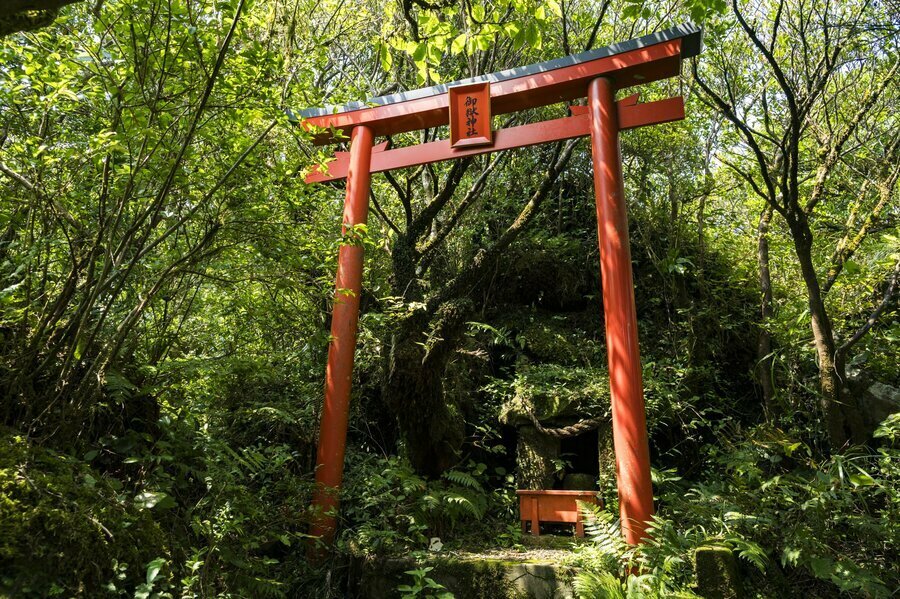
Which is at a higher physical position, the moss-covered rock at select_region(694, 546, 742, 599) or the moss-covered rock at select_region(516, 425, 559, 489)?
the moss-covered rock at select_region(516, 425, 559, 489)

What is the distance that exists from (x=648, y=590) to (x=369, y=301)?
455 cm

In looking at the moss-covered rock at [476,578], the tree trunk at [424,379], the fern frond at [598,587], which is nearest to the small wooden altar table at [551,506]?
the tree trunk at [424,379]

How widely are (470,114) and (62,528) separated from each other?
4.52 metres

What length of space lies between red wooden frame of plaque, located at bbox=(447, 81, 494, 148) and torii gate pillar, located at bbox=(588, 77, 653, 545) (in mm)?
952

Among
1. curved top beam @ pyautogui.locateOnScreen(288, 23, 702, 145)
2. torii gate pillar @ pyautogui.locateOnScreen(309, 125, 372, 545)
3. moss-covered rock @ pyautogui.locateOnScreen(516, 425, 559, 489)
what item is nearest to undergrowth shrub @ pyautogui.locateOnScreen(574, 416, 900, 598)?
moss-covered rock @ pyautogui.locateOnScreen(516, 425, 559, 489)

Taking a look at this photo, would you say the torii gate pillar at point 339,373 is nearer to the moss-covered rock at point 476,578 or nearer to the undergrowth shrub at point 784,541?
the moss-covered rock at point 476,578

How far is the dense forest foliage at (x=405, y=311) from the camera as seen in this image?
2.90 meters

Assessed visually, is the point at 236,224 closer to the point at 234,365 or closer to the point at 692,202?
the point at 234,365

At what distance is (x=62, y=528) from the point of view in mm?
2430

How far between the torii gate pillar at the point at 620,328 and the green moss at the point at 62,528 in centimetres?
305

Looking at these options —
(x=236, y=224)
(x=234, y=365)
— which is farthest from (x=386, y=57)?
(x=234, y=365)

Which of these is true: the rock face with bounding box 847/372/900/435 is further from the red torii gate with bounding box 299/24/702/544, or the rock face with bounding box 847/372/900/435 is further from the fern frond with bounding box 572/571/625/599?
the fern frond with bounding box 572/571/625/599

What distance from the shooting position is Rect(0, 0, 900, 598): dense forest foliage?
9.53ft

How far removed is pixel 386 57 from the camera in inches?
124
